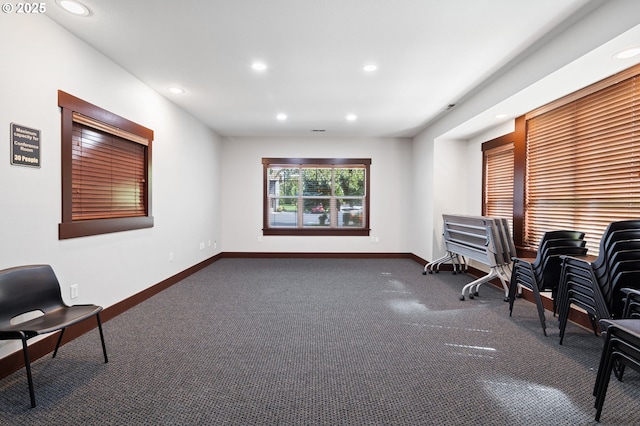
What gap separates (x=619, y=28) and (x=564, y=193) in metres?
1.91

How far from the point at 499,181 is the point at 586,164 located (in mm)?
1590

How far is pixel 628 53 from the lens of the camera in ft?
8.31

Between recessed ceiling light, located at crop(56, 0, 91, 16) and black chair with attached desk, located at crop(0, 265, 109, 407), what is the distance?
1.95 metres

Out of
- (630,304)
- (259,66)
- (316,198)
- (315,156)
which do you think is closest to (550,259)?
(630,304)

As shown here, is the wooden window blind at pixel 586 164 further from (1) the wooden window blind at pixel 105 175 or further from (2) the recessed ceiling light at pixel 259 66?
(1) the wooden window blind at pixel 105 175

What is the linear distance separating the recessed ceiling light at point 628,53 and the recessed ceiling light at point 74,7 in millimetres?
4171

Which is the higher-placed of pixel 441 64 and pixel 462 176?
pixel 441 64

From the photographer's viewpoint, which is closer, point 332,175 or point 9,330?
point 9,330

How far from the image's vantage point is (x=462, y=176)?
19.4 ft

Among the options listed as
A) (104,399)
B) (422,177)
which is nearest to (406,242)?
(422,177)

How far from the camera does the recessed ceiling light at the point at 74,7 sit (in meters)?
2.38

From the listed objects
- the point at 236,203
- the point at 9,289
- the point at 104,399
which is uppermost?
the point at 236,203

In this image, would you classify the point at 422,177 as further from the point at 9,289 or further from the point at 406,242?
the point at 9,289

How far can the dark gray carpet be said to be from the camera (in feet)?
5.94
